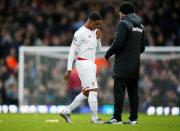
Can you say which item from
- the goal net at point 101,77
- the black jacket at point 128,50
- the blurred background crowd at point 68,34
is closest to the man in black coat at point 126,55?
the black jacket at point 128,50

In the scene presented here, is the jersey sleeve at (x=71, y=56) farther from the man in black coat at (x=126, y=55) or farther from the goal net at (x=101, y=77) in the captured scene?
the goal net at (x=101, y=77)

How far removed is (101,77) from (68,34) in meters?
3.92

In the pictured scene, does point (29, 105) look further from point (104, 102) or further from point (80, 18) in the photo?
point (80, 18)

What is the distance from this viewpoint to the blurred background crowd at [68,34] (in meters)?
24.6

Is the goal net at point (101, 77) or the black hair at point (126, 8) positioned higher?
the black hair at point (126, 8)

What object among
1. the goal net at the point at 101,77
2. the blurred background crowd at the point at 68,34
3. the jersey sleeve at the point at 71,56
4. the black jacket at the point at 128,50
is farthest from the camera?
the blurred background crowd at the point at 68,34

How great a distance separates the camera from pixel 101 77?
25312 millimetres

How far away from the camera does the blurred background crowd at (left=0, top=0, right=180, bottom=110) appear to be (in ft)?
80.8

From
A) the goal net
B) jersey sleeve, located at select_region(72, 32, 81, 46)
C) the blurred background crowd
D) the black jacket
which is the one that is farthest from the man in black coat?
the blurred background crowd

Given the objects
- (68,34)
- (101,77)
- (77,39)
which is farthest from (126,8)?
(68,34)

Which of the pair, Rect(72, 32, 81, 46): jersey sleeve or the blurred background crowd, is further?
the blurred background crowd

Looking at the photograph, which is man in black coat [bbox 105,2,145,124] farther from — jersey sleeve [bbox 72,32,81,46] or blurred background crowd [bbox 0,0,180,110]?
blurred background crowd [bbox 0,0,180,110]

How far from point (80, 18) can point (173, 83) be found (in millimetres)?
6188

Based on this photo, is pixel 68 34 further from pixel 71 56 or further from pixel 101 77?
pixel 71 56
